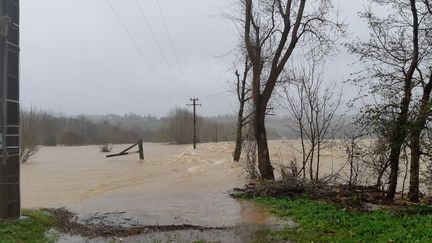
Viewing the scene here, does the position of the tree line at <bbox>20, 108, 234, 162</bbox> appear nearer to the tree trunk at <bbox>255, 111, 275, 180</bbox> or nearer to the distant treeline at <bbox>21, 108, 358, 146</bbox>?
the distant treeline at <bbox>21, 108, 358, 146</bbox>

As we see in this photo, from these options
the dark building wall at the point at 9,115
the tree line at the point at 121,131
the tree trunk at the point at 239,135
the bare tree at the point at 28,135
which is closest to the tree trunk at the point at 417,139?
the dark building wall at the point at 9,115

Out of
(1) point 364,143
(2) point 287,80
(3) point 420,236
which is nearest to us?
(3) point 420,236

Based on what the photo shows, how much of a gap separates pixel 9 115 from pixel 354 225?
7.86 metres

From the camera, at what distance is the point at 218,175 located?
2533 cm

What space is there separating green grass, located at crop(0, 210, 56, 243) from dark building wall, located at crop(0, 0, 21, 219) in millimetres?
524

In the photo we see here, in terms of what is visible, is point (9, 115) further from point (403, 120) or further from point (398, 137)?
point (403, 120)

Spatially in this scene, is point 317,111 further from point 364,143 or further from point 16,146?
→ point 16,146

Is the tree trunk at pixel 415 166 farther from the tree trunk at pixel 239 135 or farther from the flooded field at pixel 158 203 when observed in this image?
the tree trunk at pixel 239 135

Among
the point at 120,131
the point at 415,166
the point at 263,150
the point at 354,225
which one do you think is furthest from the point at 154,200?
the point at 120,131

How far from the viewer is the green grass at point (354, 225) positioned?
870 centimetres

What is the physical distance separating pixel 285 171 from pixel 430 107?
7.65 meters

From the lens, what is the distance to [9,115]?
440 inches

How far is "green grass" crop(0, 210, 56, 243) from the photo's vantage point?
30.6 ft

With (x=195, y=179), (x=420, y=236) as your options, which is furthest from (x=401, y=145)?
(x=195, y=179)
